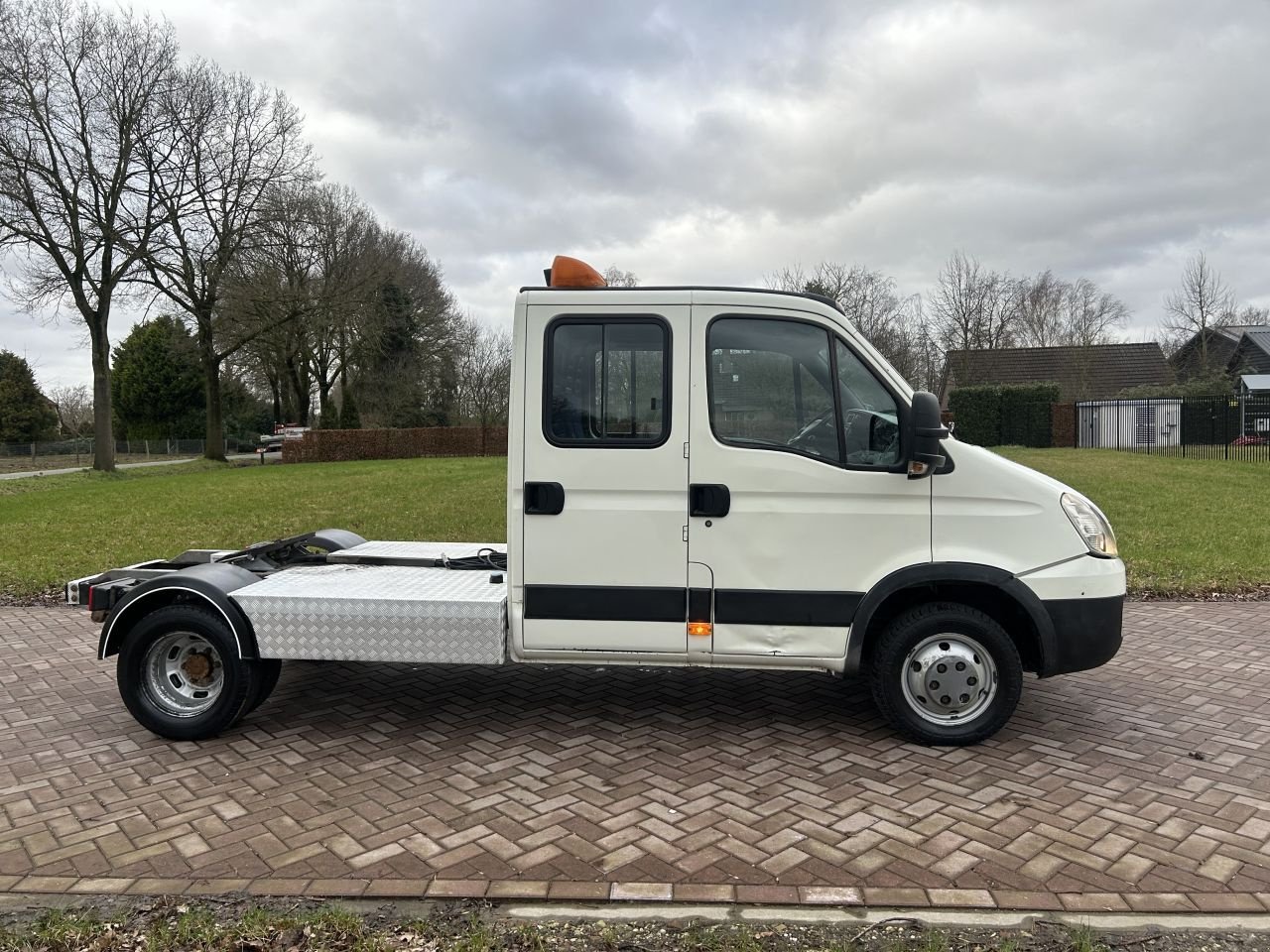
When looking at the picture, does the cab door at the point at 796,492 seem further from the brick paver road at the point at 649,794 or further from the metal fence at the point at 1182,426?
the metal fence at the point at 1182,426

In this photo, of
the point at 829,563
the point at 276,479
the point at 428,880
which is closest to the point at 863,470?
the point at 829,563

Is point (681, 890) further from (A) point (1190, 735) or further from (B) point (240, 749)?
(A) point (1190, 735)

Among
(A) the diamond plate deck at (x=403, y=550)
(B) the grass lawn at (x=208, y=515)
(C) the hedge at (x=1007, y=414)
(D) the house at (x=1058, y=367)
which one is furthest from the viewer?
(D) the house at (x=1058, y=367)

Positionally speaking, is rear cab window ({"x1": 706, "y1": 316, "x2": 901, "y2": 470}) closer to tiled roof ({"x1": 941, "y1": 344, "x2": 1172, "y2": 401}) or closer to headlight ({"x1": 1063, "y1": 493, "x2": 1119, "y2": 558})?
headlight ({"x1": 1063, "y1": 493, "x2": 1119, "y2": 558})

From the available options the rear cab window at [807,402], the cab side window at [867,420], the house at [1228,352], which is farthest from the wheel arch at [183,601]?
the house at [1228,352]

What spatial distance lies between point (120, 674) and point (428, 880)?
258cm

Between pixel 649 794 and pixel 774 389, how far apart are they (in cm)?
213

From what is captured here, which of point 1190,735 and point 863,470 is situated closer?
point 863,470

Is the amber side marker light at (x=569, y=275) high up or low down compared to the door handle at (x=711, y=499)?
up

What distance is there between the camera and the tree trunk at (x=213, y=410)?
114 ft

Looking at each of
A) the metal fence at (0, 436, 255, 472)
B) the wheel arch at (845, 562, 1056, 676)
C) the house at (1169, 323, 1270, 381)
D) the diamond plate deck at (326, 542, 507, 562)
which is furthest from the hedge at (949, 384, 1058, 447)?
the metal fence at (0, 436, 255, 472)

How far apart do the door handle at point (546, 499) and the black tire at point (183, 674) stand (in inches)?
72.2

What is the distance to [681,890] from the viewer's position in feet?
10.7

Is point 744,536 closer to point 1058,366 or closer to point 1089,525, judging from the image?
point 1089,525
